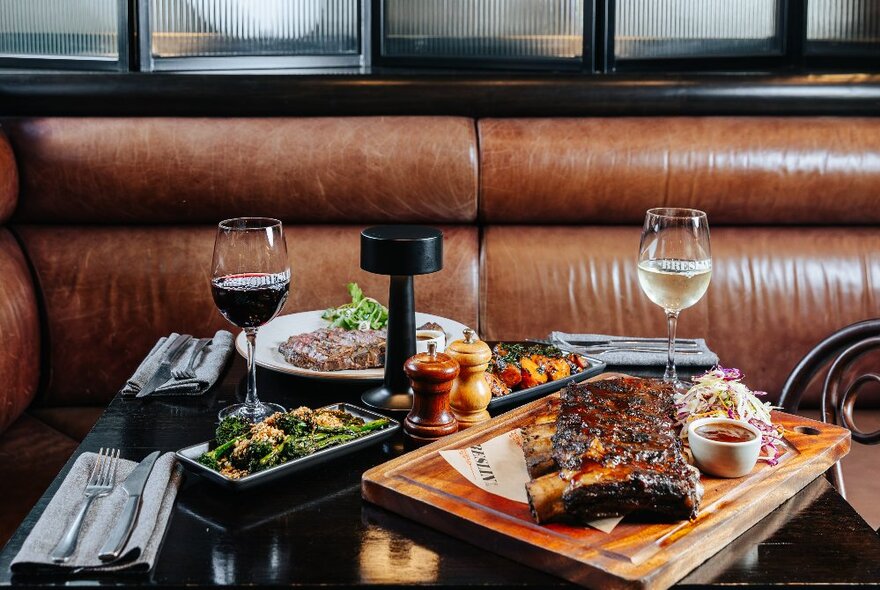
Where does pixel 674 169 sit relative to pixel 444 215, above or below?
above

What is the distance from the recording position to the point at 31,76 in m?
2.47

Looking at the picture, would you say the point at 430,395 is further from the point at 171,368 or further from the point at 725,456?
the point at 171,368

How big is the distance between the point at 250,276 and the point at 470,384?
34 cm

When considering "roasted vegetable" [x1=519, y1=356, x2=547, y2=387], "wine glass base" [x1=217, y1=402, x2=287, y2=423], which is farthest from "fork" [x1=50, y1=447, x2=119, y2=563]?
"roasted vegetable" [x1=519, y1=356, x2=547, y2=387]

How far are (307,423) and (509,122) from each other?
1448 millimetres

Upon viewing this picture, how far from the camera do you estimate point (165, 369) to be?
1.50m

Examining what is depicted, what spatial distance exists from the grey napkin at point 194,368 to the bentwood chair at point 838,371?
37.0 inches

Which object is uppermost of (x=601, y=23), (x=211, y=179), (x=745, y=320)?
(x=601, y=23)

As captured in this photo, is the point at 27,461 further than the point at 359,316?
Yes

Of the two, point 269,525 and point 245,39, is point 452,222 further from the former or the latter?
point 269,525

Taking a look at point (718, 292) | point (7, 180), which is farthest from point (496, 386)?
point (7, 180)

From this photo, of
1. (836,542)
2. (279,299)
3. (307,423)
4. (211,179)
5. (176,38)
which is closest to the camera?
(836,542)

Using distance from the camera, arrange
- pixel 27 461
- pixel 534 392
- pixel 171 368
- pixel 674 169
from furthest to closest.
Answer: pixel 674 169, pixel 27 461, pixel 171 368, pixel 534 392

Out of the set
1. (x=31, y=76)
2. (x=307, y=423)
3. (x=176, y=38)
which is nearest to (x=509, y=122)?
(x=176, y=38)
